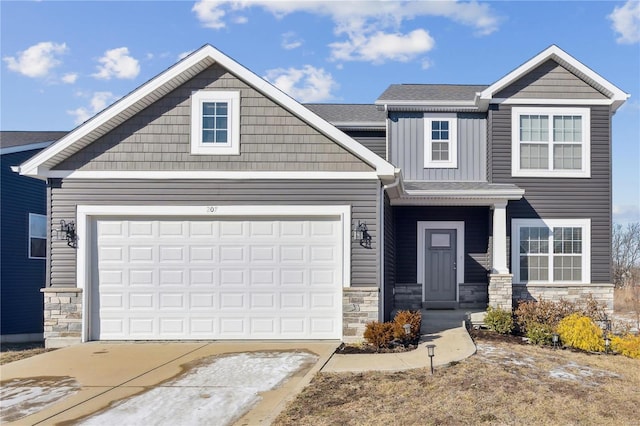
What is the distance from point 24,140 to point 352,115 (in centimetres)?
1057

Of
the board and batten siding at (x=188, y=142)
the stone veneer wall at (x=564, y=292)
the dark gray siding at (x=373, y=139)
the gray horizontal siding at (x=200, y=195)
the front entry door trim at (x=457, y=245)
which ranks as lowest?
the stone veneer wall at (x=564, y=292)

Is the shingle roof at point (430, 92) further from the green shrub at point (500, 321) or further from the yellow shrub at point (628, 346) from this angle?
the yellow shrub at point (628, 346)

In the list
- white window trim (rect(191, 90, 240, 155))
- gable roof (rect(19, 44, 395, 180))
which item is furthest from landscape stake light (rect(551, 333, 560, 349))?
white window trim (rect(191, 90, 240, 155))

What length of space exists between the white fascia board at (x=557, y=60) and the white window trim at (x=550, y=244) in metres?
3.24

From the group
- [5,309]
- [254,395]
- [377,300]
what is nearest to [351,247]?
[377,300]

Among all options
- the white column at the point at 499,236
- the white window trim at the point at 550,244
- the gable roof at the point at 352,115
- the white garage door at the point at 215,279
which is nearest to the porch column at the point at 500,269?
the white column at the point at 499,236

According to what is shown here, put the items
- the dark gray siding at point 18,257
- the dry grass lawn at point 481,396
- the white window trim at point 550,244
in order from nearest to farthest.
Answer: the dry grass lawn at point 481,396 < the white window trim at point 550,244 < the dark gray siding at point 18,257

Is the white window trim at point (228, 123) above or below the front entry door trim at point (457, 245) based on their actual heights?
above

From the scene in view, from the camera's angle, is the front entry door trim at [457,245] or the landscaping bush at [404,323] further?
the front entry door trim at [457,245]

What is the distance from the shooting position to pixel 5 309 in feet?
53.8

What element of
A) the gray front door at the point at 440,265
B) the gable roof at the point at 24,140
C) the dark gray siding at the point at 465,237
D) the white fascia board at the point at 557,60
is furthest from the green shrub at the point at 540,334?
the gable roof at the point at 24,140

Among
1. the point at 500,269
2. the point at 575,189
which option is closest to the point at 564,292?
the point at 500,269

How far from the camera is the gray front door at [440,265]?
1494 cm

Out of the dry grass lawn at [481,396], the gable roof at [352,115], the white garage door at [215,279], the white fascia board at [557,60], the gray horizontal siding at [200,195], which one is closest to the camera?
the dry grass lawn at [481,396]
